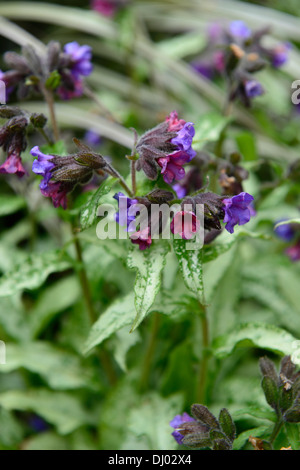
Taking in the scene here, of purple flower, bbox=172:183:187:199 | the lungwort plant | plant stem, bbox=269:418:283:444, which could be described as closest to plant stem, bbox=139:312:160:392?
the lungwort plant

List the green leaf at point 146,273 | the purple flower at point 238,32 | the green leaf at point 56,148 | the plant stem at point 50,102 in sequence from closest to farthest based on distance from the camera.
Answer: the green leaf at point 146,273, the green leaf at point 56,148, the plant stem at point 50,102, the purple flower at point 238,32

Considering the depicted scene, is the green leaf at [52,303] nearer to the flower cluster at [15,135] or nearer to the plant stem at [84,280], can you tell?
the plant stem at [84,280]

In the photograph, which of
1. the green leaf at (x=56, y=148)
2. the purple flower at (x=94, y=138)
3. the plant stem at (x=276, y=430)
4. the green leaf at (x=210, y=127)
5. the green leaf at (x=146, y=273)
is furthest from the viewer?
the purple flower at (x=94, y=138)

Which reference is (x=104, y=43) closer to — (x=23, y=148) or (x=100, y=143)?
(x=100, y=143)

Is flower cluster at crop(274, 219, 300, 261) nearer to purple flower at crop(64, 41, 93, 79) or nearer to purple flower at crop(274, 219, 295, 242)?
purple flower at crop(274, 219, 295, 242)

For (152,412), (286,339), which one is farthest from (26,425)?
(286,339)

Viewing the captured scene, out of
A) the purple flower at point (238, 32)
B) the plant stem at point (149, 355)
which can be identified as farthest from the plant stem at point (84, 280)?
the purple flower at point (238, 32)
